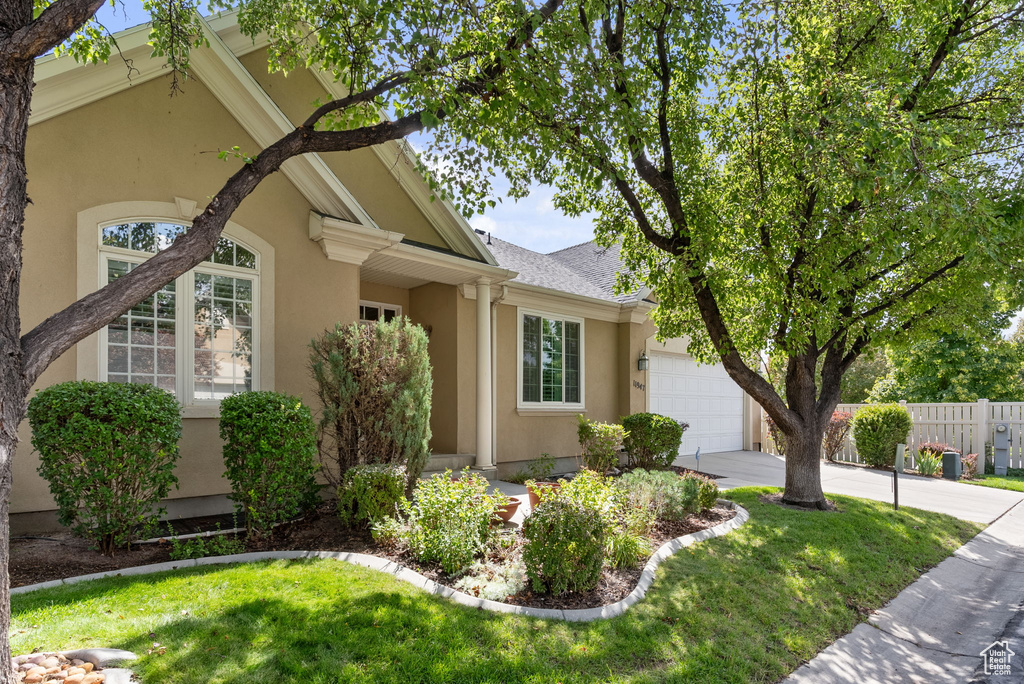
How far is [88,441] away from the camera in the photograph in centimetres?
495

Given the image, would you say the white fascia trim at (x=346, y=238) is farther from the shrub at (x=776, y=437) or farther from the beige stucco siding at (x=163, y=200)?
the shrub at (x=776, y=437)

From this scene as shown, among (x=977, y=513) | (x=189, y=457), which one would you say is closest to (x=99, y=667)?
(x=189, y=457)

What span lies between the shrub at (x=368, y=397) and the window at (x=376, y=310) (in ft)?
10.5

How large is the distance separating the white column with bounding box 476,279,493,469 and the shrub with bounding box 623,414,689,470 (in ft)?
9.15

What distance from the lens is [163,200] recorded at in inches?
262

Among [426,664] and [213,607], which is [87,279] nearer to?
[213,607]

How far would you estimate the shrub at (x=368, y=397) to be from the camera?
682 cm

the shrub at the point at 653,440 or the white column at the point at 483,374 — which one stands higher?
the white column at the point at 483,374

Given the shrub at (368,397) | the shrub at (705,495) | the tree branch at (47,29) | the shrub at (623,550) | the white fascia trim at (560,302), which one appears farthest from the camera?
the white fascia trim at (560,302)

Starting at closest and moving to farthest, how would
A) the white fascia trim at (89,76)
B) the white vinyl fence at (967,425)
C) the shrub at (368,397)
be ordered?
the white fascia trim at (89,76) < the shrub at (368,397) < the white vinyl fence at (967,425)

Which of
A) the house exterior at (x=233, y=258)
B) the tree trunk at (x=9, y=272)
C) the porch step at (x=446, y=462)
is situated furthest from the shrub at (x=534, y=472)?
the tree trunk at (x=9, y=272)

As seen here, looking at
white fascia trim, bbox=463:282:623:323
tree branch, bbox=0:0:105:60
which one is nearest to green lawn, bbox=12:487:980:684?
tree branch, bbox=0:0:105:60

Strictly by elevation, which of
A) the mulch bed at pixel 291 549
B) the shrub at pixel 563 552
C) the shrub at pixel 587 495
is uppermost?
the shrub at pixel 587 495

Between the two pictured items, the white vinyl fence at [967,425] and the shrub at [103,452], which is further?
the white vinyl fence at [967,425]
